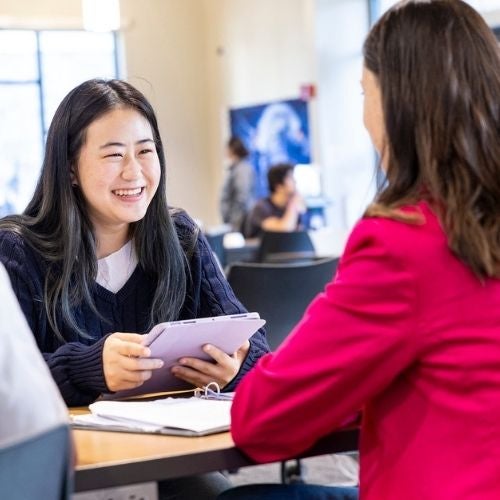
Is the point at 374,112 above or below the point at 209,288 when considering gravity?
above

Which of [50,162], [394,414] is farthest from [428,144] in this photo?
[50,162]

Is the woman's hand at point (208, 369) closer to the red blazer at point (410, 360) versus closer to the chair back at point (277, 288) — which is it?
the red blazer at point (410, 360)

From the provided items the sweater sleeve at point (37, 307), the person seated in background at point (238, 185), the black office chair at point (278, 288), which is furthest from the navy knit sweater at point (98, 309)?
the person seated in background at point (238, 185)

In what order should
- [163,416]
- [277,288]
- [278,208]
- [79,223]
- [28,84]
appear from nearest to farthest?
1. [163,416]
2. [79,223]
3. [277,288]
4. [278,208]
5. [28,84]

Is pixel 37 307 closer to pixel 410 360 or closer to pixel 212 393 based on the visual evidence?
pixel 212 393

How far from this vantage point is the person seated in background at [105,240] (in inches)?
83.2

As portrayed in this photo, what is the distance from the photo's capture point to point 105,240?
7.43ft

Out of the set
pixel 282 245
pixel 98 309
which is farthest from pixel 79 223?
pixel 282 245

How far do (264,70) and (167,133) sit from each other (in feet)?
6.06

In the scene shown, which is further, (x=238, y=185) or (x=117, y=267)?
(x=238, y=185)

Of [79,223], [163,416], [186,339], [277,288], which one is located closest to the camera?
[163,416]

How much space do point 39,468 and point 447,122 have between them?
68 centimetres

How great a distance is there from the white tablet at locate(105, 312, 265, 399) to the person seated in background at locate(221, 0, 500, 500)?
0.31 m

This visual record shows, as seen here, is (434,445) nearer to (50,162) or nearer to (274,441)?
(274,441)
